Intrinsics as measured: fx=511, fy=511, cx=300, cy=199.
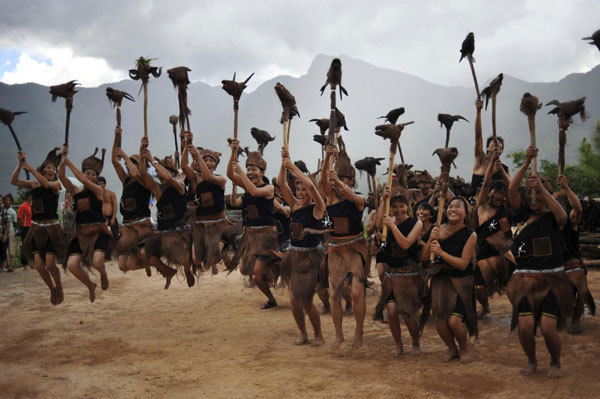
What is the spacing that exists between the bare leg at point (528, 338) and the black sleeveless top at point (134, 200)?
17.0ft

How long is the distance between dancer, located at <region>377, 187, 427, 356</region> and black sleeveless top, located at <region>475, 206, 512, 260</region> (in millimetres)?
1317

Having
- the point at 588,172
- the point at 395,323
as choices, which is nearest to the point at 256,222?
the point at 395,323

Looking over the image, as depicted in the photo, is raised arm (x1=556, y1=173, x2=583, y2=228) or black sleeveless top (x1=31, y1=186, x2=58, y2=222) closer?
raised arm (x1=556, y1=173, x2=583, y2=228)

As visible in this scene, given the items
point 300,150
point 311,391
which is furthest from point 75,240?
point 300,150

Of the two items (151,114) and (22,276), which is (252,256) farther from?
(151,114)

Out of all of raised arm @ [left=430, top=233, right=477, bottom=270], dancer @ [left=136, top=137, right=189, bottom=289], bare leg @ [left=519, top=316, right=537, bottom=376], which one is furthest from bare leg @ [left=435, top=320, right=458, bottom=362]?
dancer @ [left=136, top=137, right=189, bottom=289]

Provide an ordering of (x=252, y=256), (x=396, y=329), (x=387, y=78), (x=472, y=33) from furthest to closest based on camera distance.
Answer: (x=387, y=78) → (x=252, y=256) → (x=472, y=33) → (x=396, y=329)

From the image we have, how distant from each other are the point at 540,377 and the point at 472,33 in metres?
3.83

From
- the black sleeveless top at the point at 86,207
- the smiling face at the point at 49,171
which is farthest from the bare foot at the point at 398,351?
the smiling face at the point at 49,171

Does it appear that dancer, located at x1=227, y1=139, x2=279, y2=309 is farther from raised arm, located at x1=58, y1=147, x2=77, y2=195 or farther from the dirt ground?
raised arm, located at x1=58, y1=147, x2=77, y2=195

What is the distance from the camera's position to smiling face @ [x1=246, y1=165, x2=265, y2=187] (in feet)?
23.2

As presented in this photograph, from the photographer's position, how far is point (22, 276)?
1238 centimetres

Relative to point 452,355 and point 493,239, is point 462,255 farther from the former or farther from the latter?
point 493,239

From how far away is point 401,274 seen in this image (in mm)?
5559
